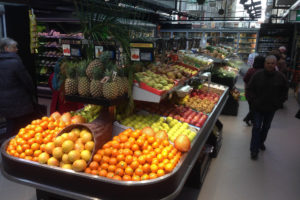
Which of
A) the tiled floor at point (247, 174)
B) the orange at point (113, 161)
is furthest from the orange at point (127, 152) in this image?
the tiled floor at point (247, 174)

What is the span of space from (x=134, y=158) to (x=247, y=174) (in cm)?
243

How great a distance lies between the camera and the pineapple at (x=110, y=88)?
8.61ft

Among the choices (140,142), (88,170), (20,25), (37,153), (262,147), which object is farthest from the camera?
(20,25)

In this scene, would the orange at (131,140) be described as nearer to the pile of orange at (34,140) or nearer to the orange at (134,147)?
the orange at (134,147)

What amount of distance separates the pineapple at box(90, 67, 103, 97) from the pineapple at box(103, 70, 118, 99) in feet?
0.22

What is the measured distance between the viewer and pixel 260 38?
1388cm

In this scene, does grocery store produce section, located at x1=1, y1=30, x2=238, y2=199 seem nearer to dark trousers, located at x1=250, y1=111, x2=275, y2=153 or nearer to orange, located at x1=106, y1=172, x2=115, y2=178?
orange, located at x1=106, y1=172, x2=115, y2=178

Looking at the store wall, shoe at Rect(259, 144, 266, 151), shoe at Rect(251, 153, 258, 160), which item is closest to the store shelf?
shoe at Rect(251, 153, 258, 160)

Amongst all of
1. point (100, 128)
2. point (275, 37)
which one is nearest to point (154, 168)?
point (100, 128)

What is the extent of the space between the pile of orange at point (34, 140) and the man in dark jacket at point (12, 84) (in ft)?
5.52

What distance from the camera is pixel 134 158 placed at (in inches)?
92.3

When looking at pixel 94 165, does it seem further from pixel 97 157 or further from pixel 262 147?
pixel 262 147

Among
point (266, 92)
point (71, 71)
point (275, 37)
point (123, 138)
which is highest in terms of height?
point (275, 37)

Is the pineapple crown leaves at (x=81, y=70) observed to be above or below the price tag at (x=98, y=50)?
below
